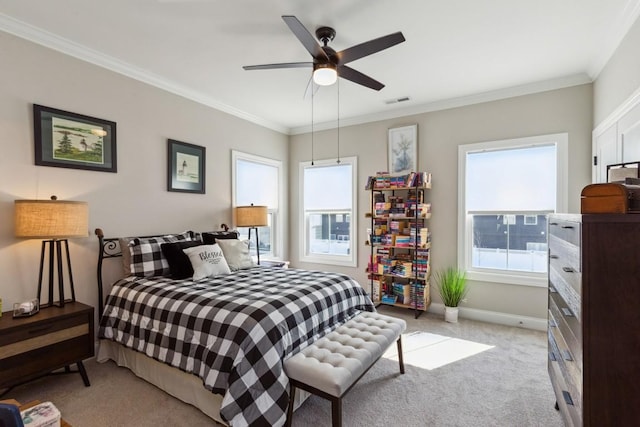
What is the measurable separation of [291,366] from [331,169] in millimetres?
3583

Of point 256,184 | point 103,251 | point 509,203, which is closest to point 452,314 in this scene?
point 509,203

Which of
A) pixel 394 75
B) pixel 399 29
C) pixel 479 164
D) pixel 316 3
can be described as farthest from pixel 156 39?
pixel 479 164

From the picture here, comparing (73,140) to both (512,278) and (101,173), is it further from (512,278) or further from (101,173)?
(512,278)

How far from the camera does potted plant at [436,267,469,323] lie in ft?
12.1

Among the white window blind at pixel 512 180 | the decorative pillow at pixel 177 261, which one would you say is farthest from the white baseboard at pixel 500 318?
the decorative pillow at pixel 177 261

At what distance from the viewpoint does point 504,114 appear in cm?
361

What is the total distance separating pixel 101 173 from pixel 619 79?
15.2ft

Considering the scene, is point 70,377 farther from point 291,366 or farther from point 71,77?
point 71,77

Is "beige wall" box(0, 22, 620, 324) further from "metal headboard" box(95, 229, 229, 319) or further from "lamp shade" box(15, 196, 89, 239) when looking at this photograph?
"lamp shade" box(15, 196, 89, 239)

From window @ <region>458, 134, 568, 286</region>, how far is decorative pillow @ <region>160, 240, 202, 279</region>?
323 centimetres

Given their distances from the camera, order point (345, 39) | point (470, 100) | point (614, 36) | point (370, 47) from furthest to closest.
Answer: point (470, 100)
point (345, 39)
point (614, 36)
point (370, 47)

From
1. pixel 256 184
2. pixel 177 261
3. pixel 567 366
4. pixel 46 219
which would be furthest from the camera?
pixel 256 184

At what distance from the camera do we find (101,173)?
2887 mm

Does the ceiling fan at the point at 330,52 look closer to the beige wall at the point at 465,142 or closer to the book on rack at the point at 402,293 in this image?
the beige wall at the point at 465,142
